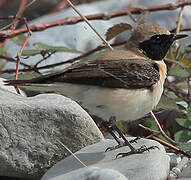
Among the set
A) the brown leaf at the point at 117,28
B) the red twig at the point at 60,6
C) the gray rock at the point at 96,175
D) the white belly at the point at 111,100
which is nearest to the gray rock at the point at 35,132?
the white belly at the point at 111,100

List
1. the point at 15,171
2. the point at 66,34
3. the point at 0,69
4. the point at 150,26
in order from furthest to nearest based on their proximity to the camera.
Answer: the point at 66,34 < the point at 0,69 < the point at 150,26 < the point at 15,171

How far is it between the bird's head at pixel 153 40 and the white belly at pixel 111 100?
579mm

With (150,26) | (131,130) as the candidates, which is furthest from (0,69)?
(150,26)


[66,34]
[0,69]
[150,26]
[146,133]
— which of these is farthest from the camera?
[66,34]

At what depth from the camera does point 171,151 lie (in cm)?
494

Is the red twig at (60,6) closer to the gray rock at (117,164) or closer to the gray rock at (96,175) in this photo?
the gray rock at (117,164)

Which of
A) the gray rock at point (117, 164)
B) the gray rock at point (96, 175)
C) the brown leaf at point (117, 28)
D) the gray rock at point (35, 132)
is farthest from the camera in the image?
the brown leaf at point (117, 28)

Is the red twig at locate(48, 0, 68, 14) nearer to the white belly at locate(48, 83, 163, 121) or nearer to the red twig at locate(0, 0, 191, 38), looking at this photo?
the red twig at locate(0, 0, 191, 38)

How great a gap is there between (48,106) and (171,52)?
212 cm

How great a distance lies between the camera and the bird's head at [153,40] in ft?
15.4

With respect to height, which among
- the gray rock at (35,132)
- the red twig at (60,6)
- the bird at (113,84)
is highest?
the bird at (113,84)

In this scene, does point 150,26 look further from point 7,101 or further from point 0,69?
point 0,69

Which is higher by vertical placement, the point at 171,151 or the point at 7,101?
the point at 7,101

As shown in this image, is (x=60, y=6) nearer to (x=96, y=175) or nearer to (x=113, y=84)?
(x=113, y=84)
